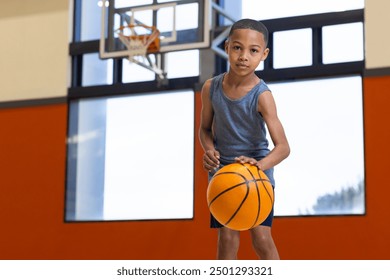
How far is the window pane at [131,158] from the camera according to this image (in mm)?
7871

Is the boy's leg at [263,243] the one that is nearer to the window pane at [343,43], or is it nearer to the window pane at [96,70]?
the window pane at [343,43]

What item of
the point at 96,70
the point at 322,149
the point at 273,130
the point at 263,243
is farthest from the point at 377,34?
the point at 263,243

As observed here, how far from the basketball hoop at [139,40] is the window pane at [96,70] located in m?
0.82

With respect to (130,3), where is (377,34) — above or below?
below

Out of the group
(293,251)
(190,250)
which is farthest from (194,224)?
(293,251)

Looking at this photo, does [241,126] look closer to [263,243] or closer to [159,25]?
[263,243]

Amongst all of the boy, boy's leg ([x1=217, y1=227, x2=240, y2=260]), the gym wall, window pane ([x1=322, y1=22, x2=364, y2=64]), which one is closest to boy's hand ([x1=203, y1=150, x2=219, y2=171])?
the boy

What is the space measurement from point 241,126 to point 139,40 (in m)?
4.25

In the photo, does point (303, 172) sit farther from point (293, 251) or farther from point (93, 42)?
point (93, 42)

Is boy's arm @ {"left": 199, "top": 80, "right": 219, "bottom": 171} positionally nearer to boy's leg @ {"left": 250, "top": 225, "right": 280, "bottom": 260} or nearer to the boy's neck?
the boy's neck

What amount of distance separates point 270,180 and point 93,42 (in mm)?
5328

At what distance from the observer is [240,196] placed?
131 inches

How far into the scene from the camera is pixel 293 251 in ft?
23.6

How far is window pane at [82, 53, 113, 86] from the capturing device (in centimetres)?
852
